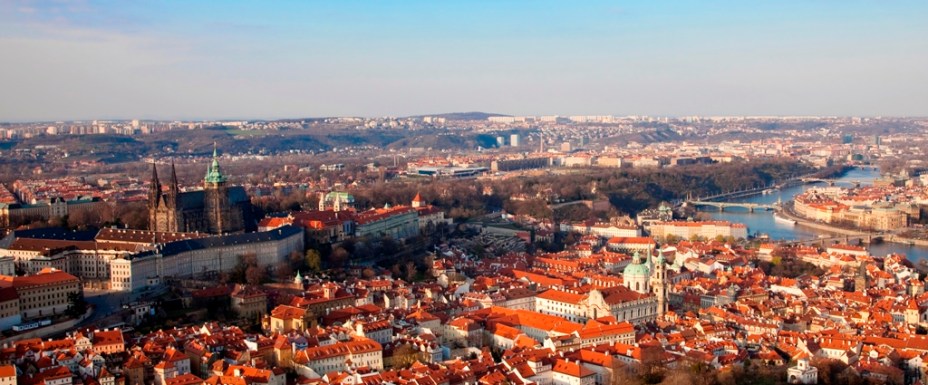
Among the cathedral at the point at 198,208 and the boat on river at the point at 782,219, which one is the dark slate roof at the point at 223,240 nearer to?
the cathedral at the point at 198,208

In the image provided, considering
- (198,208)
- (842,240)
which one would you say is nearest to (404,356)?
(198,208)

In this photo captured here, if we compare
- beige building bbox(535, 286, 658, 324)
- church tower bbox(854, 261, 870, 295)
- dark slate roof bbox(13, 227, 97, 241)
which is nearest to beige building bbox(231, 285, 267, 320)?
dark slate roof bbox(13, 227, 97, 241)

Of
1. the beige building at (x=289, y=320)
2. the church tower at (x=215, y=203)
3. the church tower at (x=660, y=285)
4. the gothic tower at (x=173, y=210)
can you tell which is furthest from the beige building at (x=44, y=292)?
the church tower at (x=660, y=285)

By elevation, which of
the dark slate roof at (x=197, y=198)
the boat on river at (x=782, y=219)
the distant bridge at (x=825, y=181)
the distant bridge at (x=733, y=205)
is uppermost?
the dark slate roof at (x=197, y=198)

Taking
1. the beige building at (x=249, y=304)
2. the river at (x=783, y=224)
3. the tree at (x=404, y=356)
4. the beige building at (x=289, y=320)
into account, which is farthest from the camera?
the river at (x=783, y=224)

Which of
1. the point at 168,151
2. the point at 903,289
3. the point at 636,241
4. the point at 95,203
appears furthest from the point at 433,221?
the point at 168,151
